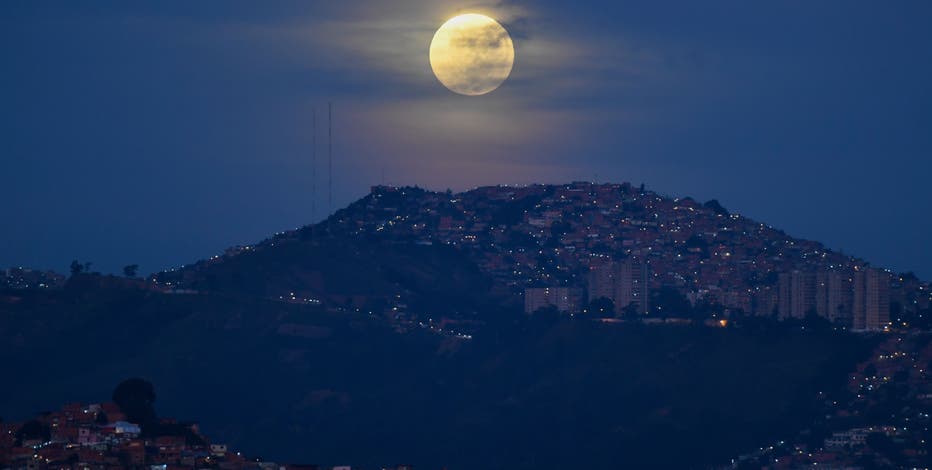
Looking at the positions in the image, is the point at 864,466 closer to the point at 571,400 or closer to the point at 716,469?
the point at 716,469

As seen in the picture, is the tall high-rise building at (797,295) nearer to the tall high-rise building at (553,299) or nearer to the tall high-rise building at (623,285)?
the tall high-rise building at (623,285)

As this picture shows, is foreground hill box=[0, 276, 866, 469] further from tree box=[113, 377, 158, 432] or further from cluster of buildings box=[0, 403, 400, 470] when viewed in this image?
cluster of buildings box=[0, 403, 400, 470]

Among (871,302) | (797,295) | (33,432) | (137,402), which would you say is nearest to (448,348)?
(797,295)

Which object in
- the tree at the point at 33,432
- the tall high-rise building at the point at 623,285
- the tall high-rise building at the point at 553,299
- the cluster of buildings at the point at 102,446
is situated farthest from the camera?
the tall high-rise building at the point at 553,299

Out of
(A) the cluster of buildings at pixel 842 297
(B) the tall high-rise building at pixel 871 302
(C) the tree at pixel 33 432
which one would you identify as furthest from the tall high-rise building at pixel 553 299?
(C) the tree at pixel 33 432

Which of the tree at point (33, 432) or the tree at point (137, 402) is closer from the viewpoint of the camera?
the tree at point (33, 432)
